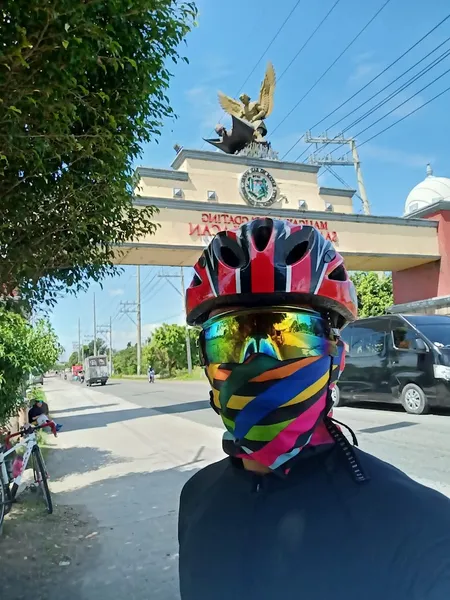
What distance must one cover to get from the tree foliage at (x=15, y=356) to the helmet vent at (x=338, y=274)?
11.3ft

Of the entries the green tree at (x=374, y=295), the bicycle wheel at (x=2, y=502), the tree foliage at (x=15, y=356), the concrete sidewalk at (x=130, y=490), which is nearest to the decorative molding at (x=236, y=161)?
the concrete sidewalk at (x=130, y=490)

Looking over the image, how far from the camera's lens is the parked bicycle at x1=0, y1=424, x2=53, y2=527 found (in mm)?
4836

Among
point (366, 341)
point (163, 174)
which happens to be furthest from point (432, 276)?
point (163, 174)

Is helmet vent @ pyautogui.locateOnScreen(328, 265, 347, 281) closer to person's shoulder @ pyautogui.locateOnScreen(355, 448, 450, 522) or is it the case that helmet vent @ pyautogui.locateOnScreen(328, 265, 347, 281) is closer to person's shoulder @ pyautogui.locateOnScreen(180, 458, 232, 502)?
person's shoulder @ pyautogui.locateOnScreen(355, 448, 450, 522)

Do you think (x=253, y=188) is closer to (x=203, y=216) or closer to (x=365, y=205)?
(x=203, y=216)

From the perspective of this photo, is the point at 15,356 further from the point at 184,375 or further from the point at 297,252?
the point at 184,375

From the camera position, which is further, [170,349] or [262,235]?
[170,349]

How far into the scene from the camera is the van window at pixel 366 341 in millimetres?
11422

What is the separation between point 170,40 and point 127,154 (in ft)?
2.92

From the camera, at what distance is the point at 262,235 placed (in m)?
1.59

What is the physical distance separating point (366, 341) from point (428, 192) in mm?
Result: 20019

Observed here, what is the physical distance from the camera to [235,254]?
1577 millimetres

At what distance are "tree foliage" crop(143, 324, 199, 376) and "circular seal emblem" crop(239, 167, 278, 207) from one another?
115ft

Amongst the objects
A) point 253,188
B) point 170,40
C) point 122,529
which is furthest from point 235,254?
point 253,188
